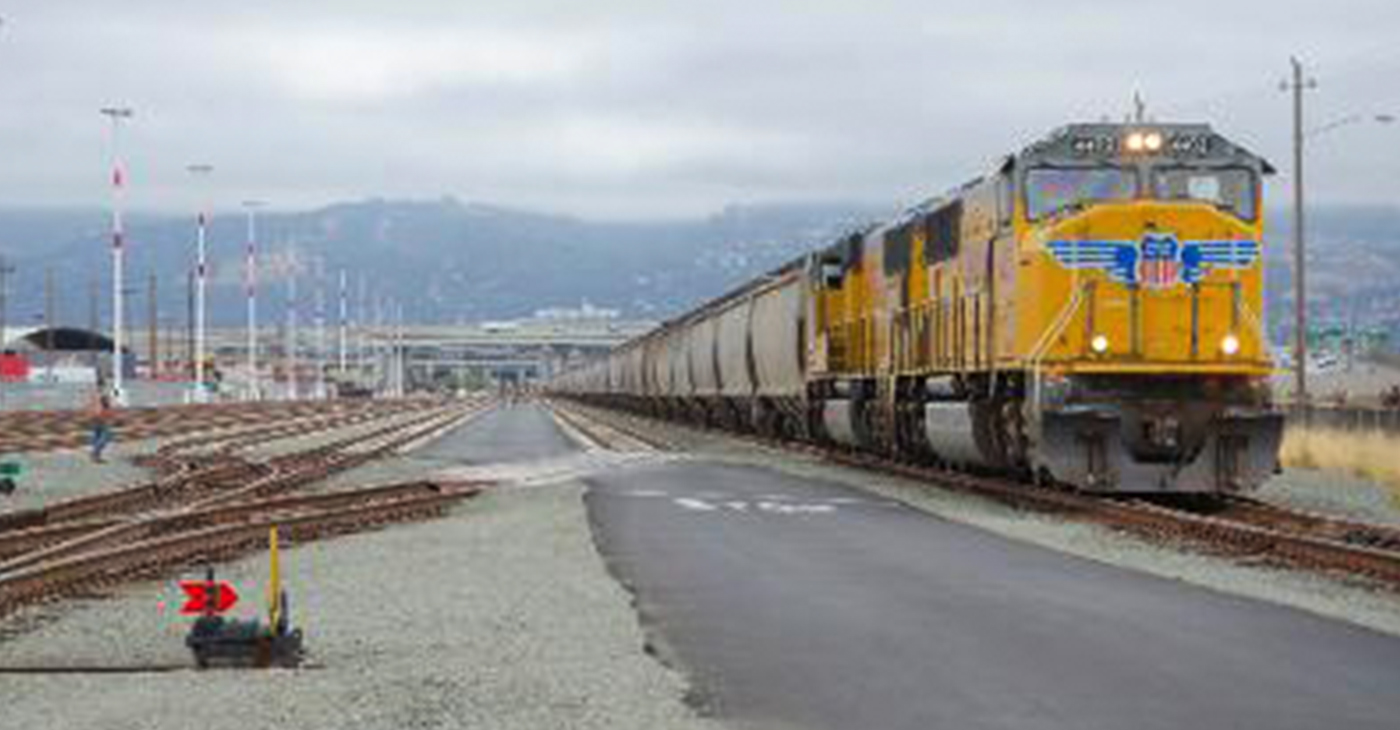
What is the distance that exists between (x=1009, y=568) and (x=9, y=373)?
8063 centimetres

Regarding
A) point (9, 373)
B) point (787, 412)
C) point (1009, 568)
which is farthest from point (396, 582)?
point (9, 373)

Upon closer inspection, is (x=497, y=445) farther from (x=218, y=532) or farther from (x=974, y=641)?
(x=974, y=641)

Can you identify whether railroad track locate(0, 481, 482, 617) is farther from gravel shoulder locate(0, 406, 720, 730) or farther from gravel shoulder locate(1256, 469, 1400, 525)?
gravel shoulder locate(1256, 469, 1400, 525)

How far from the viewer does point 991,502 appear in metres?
25.8

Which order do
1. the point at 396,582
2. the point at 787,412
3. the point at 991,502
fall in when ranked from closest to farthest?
the point at 396,582, the point at 991,502, the point at 787,412

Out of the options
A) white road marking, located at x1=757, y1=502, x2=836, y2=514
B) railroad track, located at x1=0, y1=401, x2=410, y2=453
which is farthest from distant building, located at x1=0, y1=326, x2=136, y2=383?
white road marking, located at x1=757, y1=502, x2=836, y2=514

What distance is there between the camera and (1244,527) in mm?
19328

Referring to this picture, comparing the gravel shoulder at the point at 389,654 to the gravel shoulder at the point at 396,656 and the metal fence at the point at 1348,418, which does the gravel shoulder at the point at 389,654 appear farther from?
the metal fence at the point at 1348,418

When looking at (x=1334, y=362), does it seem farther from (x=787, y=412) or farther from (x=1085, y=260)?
(x=1085, y=260)

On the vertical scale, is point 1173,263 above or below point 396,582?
above

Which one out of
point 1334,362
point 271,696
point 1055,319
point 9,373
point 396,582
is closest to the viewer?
point 271,696

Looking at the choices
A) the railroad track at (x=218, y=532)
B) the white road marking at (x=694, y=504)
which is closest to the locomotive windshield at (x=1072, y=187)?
the white road marking at (x=694, y=504)

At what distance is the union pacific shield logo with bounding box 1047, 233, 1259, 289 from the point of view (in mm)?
24047

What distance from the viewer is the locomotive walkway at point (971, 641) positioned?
388 inches
